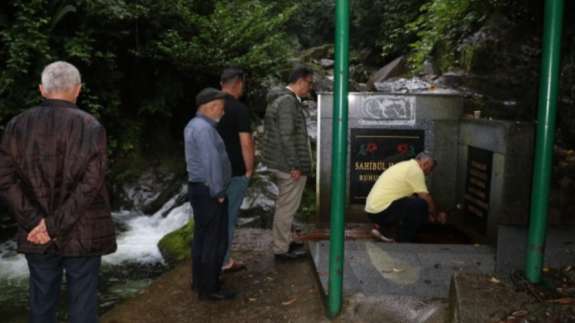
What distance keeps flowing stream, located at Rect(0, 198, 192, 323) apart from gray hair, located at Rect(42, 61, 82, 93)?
3787mm

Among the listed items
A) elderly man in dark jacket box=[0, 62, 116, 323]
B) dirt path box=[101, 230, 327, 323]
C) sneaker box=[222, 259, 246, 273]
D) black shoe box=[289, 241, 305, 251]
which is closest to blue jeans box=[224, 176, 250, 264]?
sneaker box=[222, 259, 246, 273]

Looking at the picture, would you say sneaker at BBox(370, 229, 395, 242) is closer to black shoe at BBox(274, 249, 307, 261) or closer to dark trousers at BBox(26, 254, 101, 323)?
black shoe at BBox(274, 249, 307, 261)

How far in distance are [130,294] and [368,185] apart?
12.0 ft

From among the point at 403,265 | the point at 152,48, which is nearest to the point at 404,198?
the point at 403,265

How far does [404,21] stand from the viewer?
1784 centimetres

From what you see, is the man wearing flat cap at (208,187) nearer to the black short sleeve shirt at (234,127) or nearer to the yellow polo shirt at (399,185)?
the black short sleeve shirt at (234,127)

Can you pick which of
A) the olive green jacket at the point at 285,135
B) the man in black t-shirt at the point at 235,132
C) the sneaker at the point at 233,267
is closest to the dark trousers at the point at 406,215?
the olive green jacket at the point at 285,135

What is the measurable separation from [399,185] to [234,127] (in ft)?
7.56

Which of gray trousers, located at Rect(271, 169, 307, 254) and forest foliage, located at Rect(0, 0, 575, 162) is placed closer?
gray trousers, located at Rect(271, 169, 307, 254)

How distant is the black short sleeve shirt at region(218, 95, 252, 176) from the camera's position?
16.6 feet

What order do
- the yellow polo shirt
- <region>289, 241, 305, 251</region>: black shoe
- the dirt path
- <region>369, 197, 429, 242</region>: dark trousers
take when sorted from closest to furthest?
the dirt path
<region>289, 241, 305, 251</region>: black shoe
<region>369, 197, 429, 242</region>: dark trousers
the yellow polo shirt

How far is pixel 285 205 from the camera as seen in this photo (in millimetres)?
5621

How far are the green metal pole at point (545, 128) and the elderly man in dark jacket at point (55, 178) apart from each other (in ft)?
9.73

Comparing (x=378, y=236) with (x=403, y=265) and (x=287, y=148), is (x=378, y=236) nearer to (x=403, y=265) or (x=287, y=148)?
(x=403, y=265)
